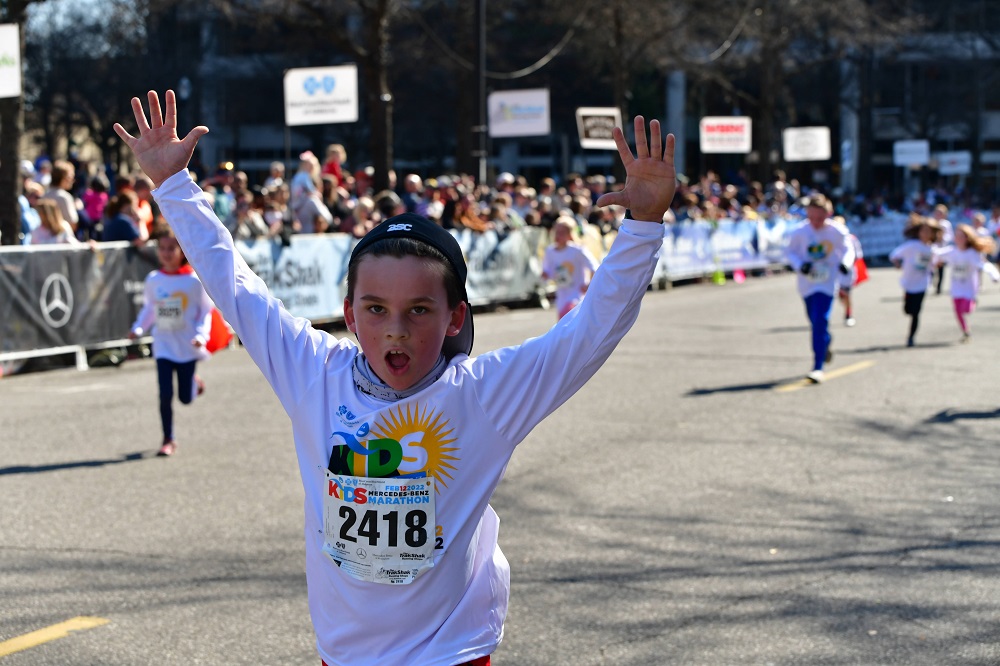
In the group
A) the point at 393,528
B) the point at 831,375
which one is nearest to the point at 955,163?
the point at 831,375

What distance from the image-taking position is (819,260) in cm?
1394

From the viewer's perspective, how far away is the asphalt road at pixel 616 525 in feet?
18.2

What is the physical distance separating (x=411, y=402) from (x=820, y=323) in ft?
36.8

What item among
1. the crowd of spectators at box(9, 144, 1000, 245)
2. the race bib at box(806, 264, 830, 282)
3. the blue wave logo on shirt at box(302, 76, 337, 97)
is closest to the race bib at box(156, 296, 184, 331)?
the crowd of spectators at box(9, 144, 1000, 245)

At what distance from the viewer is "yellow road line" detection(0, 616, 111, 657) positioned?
17.5 ft

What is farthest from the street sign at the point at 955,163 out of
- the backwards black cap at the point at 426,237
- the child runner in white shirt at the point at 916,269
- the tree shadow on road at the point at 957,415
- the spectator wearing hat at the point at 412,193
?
the backwards black cap at the point at 426,237

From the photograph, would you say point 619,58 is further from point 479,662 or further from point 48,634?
point 479,662

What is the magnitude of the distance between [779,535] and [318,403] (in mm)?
4710

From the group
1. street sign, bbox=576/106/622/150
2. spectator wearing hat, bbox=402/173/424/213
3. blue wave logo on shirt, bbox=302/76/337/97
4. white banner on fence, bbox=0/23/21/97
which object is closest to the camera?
white banner on fence, bbox=0/23/21/97

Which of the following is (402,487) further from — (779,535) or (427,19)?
(427,19)

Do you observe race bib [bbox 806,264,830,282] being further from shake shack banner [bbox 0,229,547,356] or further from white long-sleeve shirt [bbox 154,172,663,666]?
white long-sleeve shirt [bbox 154,172,663,666]

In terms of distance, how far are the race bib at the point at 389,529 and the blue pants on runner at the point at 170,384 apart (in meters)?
6.86

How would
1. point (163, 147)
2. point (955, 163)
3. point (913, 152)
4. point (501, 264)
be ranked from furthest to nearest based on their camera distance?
point (955, 163) → point (913, 152) → point (501, 264) → point (163, 147)

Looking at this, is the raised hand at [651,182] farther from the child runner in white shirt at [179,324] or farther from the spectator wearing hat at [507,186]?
the spectator wearing hat at [507,186]
